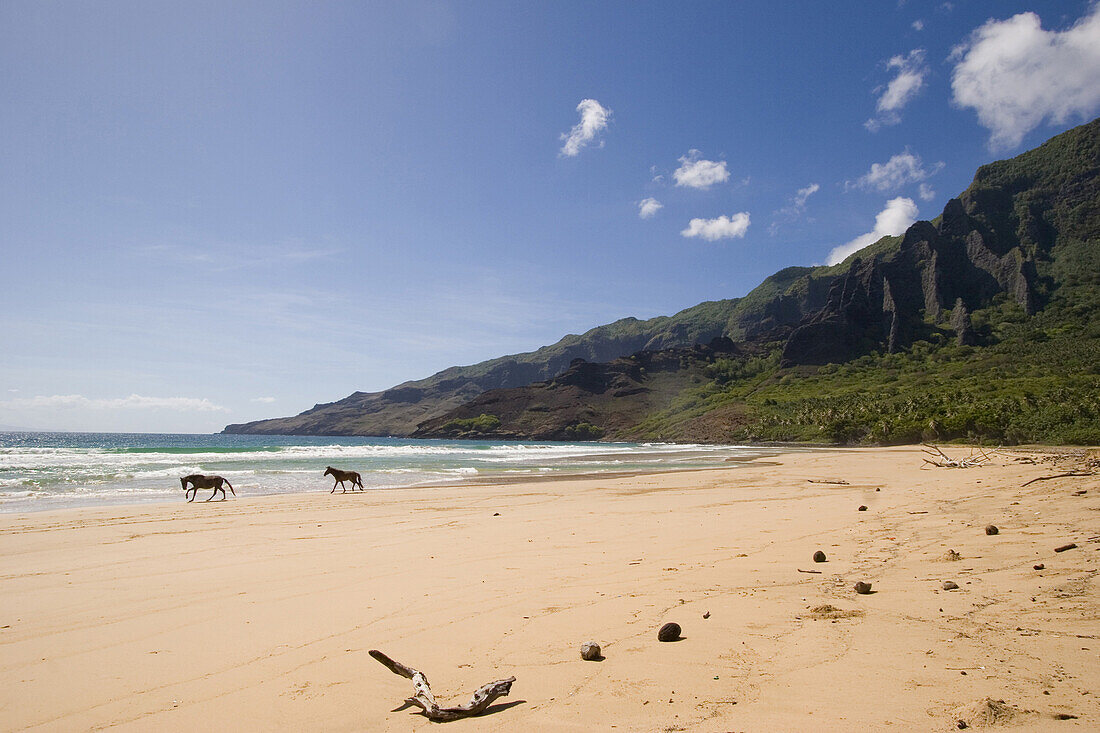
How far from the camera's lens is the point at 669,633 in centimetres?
449

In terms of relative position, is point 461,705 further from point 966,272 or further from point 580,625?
point 966,272

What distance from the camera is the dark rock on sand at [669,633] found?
14.8 feet

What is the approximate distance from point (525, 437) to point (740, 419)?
289ft

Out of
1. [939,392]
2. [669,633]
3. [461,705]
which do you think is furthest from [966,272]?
[461,705]

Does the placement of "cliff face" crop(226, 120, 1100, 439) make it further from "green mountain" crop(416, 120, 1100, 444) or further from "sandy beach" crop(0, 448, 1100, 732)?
"sandy beach" crop(0, 448, 1100, 732)

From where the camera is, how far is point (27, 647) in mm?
5098

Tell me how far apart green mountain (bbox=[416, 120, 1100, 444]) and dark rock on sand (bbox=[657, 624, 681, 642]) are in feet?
201

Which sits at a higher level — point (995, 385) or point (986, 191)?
point (986, 191)

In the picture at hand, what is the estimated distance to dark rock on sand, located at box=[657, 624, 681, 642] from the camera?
4496 millimetres

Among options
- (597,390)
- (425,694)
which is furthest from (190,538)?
(597,390)

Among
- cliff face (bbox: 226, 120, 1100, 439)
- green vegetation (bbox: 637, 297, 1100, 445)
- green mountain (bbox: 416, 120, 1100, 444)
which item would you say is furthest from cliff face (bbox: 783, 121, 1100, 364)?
green vegetation (bbox: 637, 297, 1100, 445)

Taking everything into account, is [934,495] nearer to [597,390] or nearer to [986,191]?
[597,390]

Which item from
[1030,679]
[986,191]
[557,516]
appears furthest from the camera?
[986,191]

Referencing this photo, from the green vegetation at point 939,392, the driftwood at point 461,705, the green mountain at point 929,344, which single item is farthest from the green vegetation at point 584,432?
the driftwood at point 461,705
